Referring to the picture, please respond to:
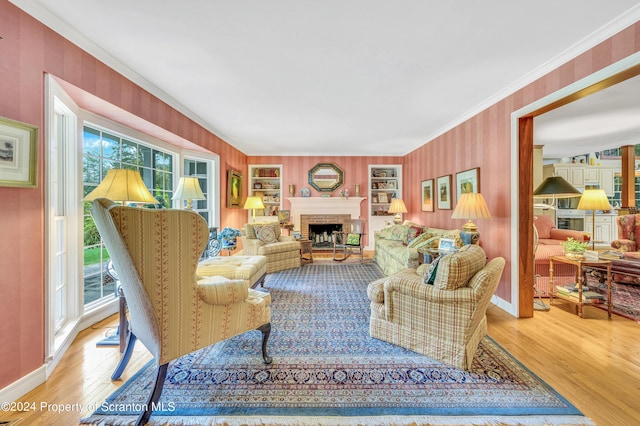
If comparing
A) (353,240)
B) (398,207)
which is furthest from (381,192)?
(353,240)

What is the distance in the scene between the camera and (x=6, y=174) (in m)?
1.56

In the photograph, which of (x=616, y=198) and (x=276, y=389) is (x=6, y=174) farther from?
(x=616, y=198)

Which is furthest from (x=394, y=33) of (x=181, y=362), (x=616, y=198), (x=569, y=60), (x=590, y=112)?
(x=616, y=198)

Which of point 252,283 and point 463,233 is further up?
point 463,233

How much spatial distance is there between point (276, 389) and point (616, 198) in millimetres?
9580

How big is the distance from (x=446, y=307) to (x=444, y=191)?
3139 millimetres

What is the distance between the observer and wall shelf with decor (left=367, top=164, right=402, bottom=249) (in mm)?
6766

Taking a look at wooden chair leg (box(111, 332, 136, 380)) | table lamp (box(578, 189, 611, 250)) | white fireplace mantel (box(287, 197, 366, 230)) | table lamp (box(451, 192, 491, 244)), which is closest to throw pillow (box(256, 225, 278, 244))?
white fireplace mantel (box(287, 197, 366, 230))

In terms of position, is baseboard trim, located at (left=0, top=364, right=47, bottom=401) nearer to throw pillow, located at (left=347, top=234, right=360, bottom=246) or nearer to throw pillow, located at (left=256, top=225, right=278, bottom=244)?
throw pillow, located at (left=256, top=225, right=278, bottom=244)

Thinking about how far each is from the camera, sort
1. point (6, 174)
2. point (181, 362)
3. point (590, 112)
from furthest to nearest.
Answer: point (590, 112)
point (181, 362)
point (6, 174)

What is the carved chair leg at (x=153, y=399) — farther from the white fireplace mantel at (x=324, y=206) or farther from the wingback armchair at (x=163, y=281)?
the white fireplace mantel at (x=324, y=206)

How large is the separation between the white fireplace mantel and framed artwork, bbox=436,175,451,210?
220 cm

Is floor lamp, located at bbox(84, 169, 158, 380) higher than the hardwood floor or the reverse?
higher

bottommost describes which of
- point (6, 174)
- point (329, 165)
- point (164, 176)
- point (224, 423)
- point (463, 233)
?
point (224, 423)
